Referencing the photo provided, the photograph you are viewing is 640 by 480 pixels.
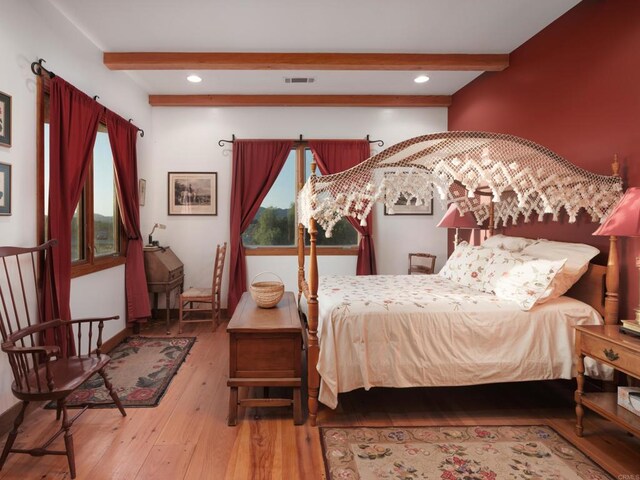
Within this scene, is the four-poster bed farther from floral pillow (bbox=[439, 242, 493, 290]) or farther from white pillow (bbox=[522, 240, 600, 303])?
floral pillow (bbox=[439, 242, 493, 290])

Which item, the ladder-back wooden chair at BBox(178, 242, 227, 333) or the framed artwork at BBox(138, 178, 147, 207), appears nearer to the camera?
the ladder-back wooden chair at BBox(178, 242, 227, 333)

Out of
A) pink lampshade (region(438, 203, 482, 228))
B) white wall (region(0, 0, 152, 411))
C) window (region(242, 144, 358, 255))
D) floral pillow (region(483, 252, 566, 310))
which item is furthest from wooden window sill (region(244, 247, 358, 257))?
floral pillow (region(483, 252, 566, 310))

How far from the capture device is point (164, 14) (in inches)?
117

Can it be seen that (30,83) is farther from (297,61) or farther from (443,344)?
(443,344)

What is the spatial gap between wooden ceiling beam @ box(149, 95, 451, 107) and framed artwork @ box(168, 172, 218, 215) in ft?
2.95

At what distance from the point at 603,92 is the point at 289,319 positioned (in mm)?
2795

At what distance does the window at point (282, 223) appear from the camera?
199 inches

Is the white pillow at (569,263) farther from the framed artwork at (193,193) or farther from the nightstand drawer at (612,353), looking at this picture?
the framed artwork at (193,193)

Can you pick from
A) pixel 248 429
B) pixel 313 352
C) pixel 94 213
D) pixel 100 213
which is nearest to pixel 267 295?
pixel 313 352

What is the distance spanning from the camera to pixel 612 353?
2053mm

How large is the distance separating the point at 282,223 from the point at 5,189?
312 centimetres

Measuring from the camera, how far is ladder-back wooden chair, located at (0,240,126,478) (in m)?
1.93

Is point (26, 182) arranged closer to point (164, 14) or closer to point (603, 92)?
point (164, 14)

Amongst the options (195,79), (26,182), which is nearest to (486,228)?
(195,79)
